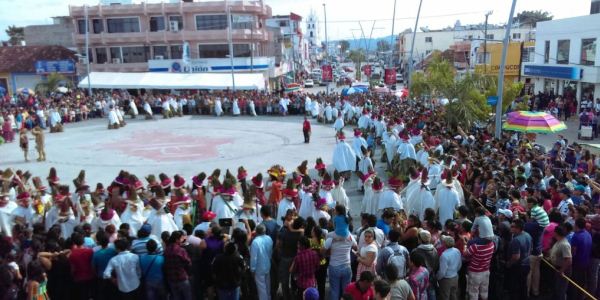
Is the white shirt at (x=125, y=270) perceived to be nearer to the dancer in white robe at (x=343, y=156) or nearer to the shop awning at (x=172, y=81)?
Answer: the dancer in white robe at (x=343, y=156)

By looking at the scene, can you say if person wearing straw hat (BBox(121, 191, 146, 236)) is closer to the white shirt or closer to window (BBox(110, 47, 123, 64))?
the white shirt

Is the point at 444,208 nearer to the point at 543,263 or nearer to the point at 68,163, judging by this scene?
the point at 543,263

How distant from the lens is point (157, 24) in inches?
1754

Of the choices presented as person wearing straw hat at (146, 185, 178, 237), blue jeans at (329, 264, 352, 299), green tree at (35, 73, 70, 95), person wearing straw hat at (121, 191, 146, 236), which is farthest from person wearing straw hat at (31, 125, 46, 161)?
green tree at (35, 73, 70, 95)

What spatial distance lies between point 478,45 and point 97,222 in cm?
4200

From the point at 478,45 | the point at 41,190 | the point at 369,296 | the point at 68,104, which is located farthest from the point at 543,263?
the point at 478,45

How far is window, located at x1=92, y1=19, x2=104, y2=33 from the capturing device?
44.7 meters

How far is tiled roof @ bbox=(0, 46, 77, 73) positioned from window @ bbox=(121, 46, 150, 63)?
5122 millimetres

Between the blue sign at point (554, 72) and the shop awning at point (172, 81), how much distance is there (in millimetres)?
19103

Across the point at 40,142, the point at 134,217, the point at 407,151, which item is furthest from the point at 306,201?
the point at 40,142

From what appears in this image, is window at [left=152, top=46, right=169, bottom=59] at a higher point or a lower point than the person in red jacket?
higher

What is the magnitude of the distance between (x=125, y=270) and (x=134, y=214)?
2412 mm

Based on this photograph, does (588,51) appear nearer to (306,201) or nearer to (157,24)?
(306,201)

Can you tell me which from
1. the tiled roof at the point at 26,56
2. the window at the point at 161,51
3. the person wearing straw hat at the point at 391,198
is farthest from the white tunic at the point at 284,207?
the tiled roof at the point at 26,56
